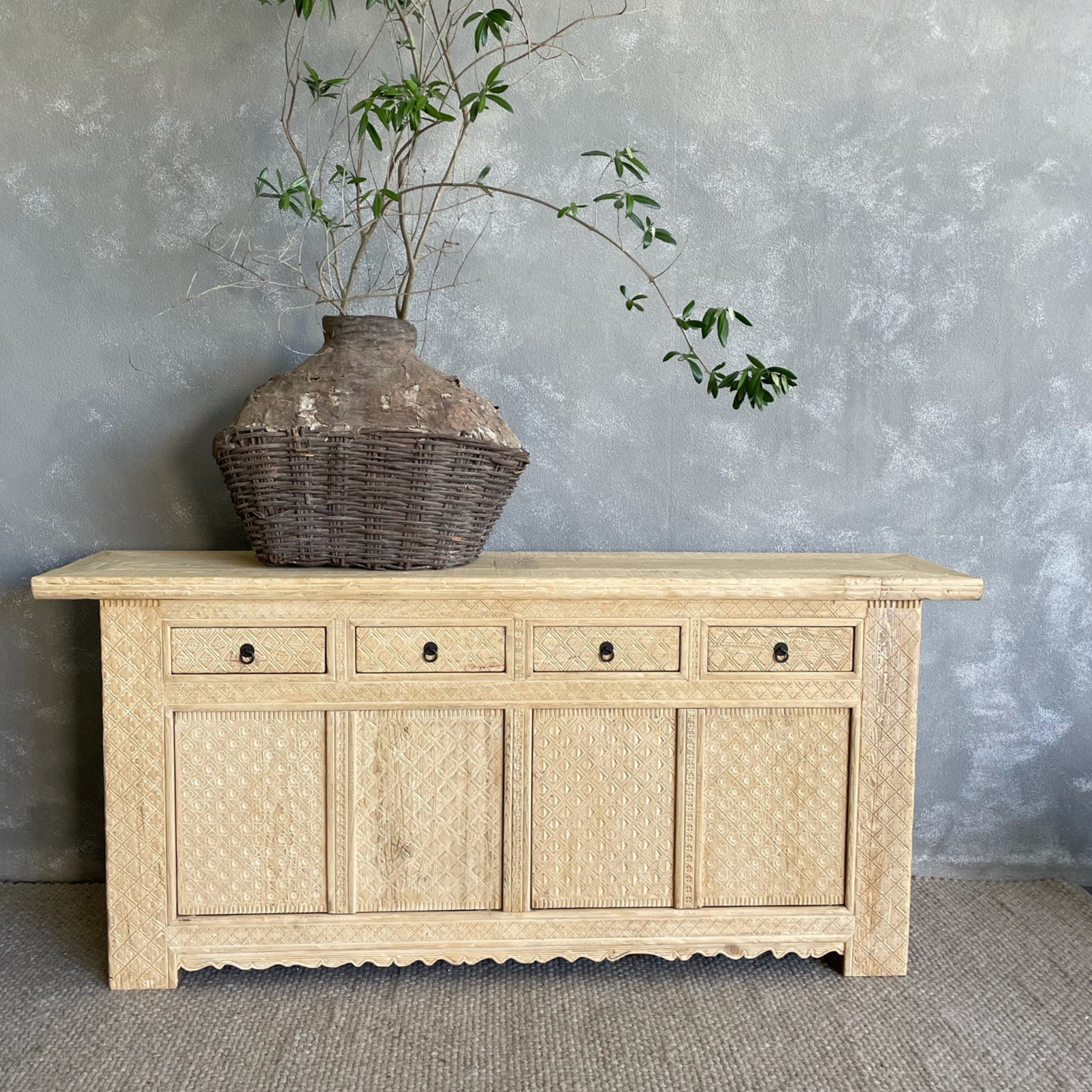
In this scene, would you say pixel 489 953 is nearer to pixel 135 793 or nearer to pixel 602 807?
pixel 602 807

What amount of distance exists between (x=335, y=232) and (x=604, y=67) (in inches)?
31.6

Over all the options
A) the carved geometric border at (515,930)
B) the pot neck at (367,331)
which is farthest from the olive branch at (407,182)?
the carved geometric border at (515,930)

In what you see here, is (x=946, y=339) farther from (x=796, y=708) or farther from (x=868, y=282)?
(x=796, y=708)

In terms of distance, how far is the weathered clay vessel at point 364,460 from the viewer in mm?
1907

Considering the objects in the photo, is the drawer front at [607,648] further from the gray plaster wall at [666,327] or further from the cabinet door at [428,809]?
the gray plaster wall at [666,327]

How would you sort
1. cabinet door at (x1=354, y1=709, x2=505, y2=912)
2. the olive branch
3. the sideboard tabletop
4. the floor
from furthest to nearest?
the olive branch < cabinet door at (x1=354, y1=709, x2=505, y2=912) < the sideboard tabletop < the floor

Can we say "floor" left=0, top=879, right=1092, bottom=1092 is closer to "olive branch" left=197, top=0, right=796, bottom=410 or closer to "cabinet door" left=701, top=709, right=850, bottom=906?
"cabinet door" left=701, top=709, right=850, bottom=906

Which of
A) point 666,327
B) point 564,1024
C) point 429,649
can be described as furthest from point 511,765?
point 666,327

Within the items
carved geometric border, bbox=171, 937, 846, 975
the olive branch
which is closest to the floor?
carved geometric border, bbox=171, 937, 846, 975

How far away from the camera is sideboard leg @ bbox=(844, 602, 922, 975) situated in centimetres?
200

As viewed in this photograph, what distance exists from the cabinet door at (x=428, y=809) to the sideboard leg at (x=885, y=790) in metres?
0.80

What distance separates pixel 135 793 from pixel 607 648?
1038 mm

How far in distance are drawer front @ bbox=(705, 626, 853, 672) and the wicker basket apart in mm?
607

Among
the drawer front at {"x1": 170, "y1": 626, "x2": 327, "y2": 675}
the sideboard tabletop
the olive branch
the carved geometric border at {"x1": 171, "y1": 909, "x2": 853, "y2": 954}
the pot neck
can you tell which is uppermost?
the olive branch
